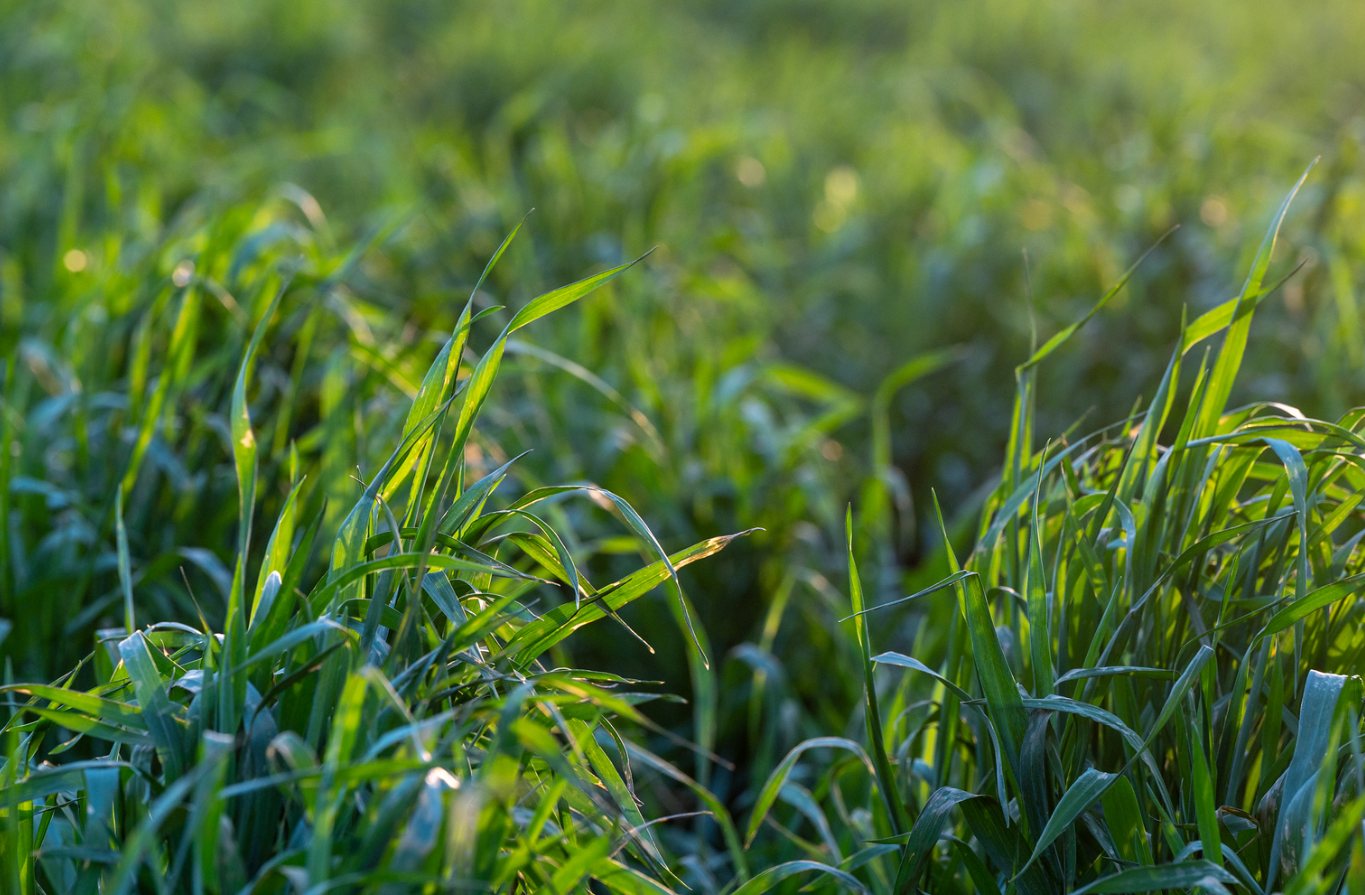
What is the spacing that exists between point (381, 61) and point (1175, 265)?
3.21 meters

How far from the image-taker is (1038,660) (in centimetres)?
83

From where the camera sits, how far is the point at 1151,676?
82 cm

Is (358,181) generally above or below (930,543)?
above

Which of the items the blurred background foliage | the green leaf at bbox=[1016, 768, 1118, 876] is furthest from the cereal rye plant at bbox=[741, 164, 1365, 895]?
the blurred background foliage

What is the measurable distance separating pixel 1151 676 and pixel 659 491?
87 cm

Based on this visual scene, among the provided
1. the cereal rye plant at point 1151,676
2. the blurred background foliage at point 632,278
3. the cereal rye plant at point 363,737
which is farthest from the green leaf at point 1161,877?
the blurred background foliage at point 632,278

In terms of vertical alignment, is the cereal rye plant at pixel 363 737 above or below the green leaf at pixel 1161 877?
above

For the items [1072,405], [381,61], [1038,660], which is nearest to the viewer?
[1038,660]

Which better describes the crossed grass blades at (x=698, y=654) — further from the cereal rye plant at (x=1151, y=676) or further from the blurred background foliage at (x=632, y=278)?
the blurred background foliage at (x=632, y=278)

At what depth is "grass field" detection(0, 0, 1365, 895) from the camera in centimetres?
72

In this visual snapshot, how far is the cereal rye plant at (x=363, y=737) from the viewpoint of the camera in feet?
2.01

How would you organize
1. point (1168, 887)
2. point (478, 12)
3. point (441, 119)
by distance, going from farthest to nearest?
point (478, 12) < point (441, 119) < point (1168, 887)

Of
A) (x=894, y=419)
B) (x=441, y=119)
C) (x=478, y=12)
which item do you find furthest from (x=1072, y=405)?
(x=478, y=12)

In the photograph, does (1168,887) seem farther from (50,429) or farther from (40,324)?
(40,324)
